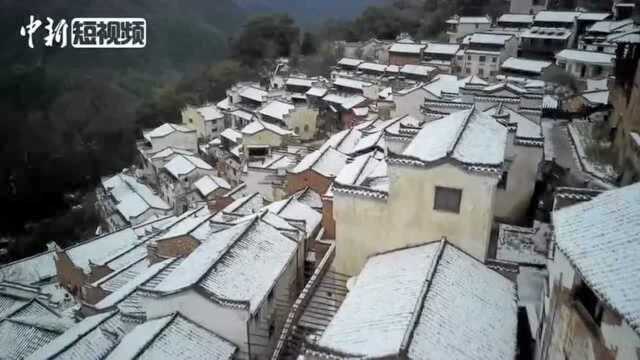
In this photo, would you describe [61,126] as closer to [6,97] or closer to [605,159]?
[6,97]

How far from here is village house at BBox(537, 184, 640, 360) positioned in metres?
7.38

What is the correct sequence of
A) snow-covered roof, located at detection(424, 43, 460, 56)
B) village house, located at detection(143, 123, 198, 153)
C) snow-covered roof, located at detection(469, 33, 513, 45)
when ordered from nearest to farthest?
village house, located at detection(143, 123, 198, 153)
snow-covered roof, located at detection(469, 33, 513, 45)
snow-covered roof, located at detection(424, 43, 460, 56)

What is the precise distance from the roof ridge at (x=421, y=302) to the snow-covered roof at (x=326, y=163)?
38.5ft

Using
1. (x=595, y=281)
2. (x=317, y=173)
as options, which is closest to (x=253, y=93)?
(x=317, y=173)

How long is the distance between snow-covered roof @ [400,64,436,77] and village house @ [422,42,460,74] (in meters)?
2.05

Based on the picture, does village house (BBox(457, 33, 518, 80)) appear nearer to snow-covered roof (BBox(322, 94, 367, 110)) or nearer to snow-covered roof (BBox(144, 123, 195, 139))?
snow-covered roof (BBox(322, 94, 367, 110))

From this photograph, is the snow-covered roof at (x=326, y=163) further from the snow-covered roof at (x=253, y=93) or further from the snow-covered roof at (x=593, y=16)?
the snow-covered roof at (x=593, y=16)

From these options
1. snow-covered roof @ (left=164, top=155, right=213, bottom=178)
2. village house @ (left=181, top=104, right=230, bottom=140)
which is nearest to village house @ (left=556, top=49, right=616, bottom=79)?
snow-covered roof @ (left=164, top=155, right=213, bottom=178)

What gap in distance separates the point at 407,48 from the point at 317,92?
1363 cm

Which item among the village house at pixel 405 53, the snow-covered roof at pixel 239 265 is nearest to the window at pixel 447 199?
the snow-covered roof at pixel 239 265

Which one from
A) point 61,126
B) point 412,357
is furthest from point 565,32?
point 61,126

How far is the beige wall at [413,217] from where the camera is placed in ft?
43.9

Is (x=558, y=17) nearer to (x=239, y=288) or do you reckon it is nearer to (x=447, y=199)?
(x=447, y=199)

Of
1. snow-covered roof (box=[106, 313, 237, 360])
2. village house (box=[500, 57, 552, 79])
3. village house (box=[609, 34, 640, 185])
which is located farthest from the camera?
village house (box=[500, 57, 552, 79])
